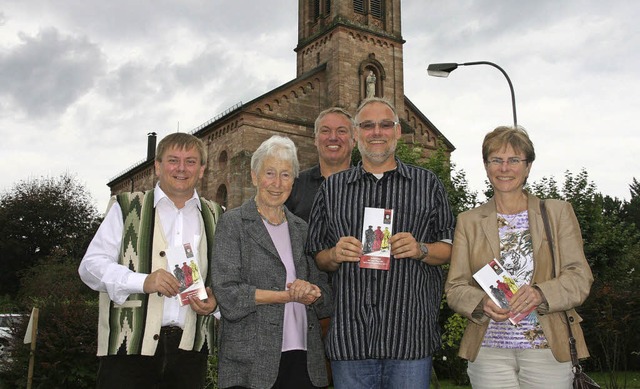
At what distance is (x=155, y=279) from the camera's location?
12.5 ft

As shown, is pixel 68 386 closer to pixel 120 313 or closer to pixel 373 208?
pixel 120 313

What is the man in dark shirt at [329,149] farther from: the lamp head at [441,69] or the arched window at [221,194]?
the arched window at [221,194]

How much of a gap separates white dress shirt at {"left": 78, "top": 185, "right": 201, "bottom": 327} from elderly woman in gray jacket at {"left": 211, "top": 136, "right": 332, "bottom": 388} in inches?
18.9

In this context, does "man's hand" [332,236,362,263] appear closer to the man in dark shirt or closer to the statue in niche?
the man in dark shirt

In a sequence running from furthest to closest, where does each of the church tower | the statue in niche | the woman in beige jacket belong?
1. the church tower
2. the statue in niche
3. the woman in beige jacket

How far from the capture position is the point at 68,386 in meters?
10.4

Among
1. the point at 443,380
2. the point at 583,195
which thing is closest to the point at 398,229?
the point at 443,380

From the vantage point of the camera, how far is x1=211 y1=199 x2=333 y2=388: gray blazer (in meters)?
3.62

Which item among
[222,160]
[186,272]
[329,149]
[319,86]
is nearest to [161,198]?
[186,272]

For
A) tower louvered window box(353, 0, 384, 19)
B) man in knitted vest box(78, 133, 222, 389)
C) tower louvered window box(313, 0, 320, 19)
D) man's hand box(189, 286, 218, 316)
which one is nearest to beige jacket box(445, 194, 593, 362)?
man's hand box(189, 286, 218, 316)

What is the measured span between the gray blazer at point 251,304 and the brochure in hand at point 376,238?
532mm

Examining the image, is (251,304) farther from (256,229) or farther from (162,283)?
(162,283)

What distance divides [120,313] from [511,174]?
9.52 feet

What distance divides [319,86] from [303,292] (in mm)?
27965
